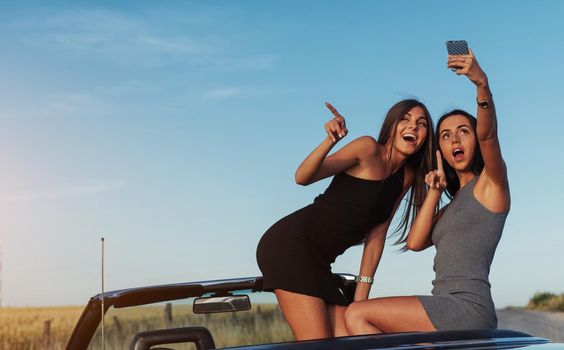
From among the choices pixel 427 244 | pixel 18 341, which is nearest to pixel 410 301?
pixel 427 244

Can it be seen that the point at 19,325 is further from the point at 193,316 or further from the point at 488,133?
the point at 488,133

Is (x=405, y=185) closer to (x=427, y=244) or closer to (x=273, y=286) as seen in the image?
(x=427, y=244)

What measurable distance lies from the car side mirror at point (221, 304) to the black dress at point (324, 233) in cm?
32

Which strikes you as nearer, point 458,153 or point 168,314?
point 458,153

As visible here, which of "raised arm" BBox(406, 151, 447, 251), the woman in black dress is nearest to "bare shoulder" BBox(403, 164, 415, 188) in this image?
the woman in black dress

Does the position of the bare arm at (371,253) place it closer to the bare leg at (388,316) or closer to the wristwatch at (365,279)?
the wristwatch at (365,279)

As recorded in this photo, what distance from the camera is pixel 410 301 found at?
416 cm

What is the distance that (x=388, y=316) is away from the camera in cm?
411

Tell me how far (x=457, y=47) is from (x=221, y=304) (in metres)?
1.93

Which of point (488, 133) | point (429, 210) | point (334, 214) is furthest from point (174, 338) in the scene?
point (488, 133)

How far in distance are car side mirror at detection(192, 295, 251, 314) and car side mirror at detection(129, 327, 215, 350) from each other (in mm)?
236

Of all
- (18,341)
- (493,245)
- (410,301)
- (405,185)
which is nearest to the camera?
(410,301)

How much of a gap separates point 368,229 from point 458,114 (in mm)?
778

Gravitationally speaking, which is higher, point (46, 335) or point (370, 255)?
point (370, 255)
